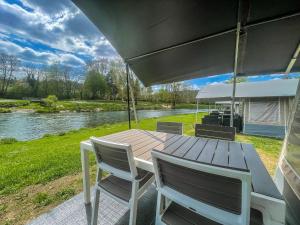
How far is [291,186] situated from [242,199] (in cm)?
108

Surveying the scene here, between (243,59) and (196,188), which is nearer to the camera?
(196,188)

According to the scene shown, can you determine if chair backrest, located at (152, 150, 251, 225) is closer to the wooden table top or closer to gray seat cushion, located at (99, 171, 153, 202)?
the wooden table top

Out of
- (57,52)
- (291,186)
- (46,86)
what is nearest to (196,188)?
(291,186)

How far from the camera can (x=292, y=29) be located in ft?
5.23

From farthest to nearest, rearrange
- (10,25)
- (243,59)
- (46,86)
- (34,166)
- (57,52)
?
(57,52) → (46,86) → (10,25) → (34,166) → (243,59)

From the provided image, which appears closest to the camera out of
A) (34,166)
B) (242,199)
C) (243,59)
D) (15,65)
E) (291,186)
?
(242,199)

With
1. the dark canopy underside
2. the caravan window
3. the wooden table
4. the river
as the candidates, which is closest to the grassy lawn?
the wooden table

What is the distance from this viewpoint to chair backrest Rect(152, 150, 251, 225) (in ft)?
2.24

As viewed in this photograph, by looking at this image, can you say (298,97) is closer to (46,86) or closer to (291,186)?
(291,186)

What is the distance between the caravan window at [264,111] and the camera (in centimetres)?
689

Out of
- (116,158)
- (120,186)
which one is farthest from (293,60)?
(120,186)

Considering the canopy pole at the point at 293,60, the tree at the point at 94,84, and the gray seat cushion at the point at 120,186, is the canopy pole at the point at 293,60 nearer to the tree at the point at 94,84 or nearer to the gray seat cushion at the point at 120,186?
the gray seat cushion at the point at 120,186

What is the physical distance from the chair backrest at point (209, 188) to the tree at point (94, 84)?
3970 cm

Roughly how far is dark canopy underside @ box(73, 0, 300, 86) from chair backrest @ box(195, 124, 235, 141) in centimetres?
111
